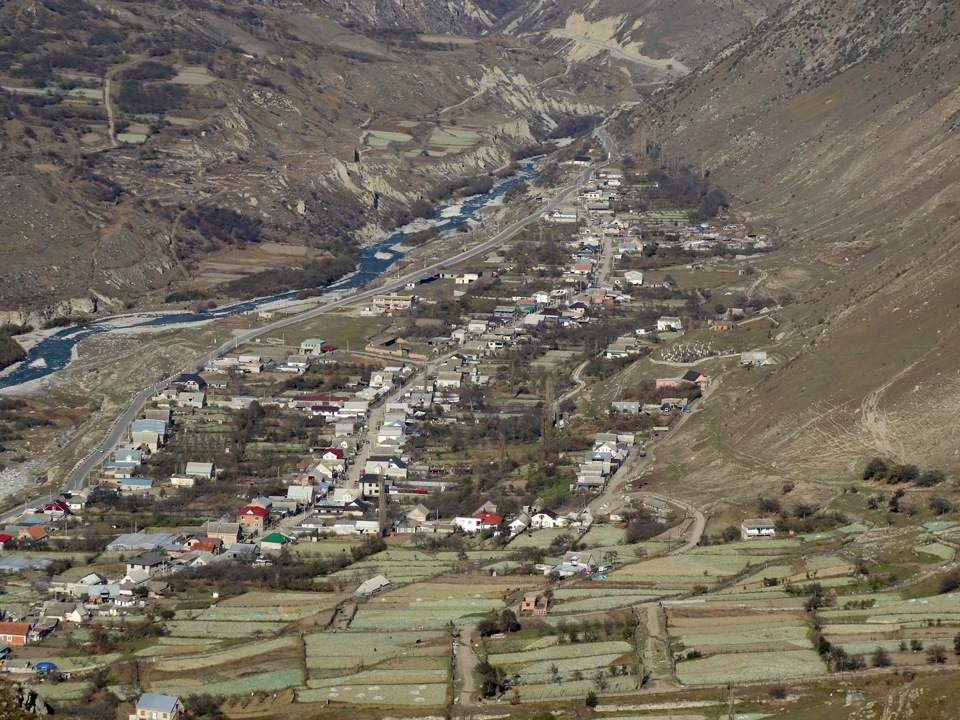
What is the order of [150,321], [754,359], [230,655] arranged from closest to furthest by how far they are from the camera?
[230,655]
[754,359]
[150,321]

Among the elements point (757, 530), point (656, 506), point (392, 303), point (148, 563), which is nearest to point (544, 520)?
point (656, 506)

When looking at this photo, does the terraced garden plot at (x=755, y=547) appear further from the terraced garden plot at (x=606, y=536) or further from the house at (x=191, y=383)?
the house at (x=191, y=383)

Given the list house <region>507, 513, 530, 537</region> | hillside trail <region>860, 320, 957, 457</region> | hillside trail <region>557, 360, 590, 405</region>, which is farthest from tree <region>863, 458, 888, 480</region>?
hillside trail <region>557, 360, 590, 405</region>

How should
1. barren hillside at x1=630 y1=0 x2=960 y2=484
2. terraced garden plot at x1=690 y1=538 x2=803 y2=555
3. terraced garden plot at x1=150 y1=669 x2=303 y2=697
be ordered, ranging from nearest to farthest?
terraced garden plot at x1=150 y1=669 x2=303 y2=697 < terraced garden plot at x1=690 y1=538 x2=803 y2=555 < barren hillside at x1=630 y1=0 x2=960 y2=484

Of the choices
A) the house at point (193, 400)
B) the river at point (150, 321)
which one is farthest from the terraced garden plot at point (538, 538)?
the river at point (150, 321)

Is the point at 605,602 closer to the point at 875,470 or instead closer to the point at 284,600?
the point at 284,600

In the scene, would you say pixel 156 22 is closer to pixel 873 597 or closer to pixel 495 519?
pixel 495 519

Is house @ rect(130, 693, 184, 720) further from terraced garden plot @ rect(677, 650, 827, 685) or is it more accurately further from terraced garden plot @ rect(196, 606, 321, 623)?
terraced garden plot @ rect(677, 650, 827, 685)
